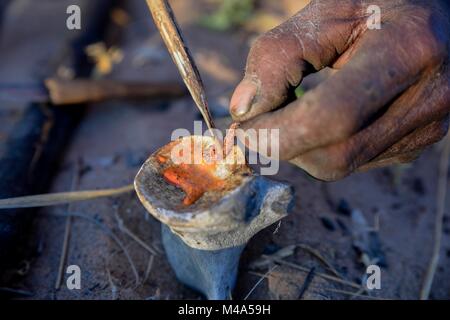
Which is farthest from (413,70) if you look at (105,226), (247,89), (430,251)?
(105,226)

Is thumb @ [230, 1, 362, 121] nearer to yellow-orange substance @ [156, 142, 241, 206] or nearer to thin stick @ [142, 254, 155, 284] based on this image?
yellow-orange substance @ [156, 142, 241, 206]

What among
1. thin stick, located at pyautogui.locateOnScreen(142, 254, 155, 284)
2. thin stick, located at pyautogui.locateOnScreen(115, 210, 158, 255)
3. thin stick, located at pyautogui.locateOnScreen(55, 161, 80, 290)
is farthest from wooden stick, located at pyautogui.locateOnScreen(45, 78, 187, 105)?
thin stick, located at pyautogui.locateOnScreen(142, 254, 155, 284)

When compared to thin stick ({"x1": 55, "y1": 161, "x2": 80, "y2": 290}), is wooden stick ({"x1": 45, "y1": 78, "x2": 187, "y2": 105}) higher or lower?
higher

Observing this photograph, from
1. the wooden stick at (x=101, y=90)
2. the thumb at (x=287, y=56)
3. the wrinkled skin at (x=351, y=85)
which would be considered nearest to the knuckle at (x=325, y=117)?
the wrinkled skin at (x=351, y=85)

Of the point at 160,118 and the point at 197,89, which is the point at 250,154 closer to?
the point at 197,89

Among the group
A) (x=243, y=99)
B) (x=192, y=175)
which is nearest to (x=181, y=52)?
(x=243, y=99)

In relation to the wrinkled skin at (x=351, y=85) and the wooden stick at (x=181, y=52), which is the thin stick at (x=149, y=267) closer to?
the wooden stick at (x=181, y=52)

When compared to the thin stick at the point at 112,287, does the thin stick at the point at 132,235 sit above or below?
above

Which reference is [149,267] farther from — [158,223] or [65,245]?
[65,245]
